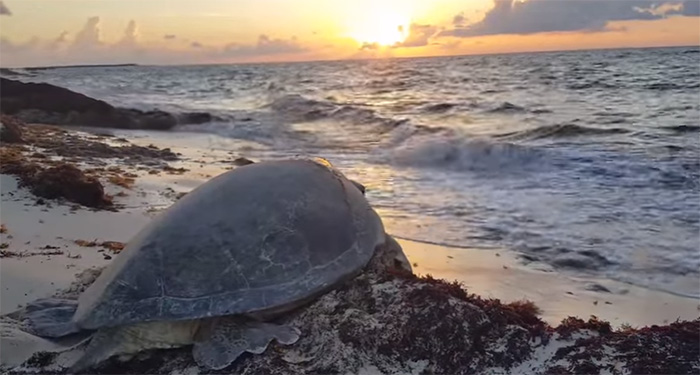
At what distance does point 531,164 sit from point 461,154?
1.50m

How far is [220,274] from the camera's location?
3494mm

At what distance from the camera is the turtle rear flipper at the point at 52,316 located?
138 inches

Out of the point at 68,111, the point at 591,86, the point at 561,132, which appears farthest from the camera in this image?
the point at 591,86

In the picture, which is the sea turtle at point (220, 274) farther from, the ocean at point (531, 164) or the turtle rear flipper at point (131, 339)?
the ocean at point (531, 164)

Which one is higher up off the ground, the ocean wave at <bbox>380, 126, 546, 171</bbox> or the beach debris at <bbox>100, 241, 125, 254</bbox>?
the beach debris at <bbox>100, 241, 125, 254</bbox>

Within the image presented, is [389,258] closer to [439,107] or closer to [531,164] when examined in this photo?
[531,164]

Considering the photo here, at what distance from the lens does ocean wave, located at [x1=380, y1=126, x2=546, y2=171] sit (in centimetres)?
1123

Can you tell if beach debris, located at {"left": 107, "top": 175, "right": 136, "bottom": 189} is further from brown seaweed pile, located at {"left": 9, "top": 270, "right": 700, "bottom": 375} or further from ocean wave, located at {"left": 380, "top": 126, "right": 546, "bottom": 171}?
ocean wave, located at {"left": 380, "top": 126, "right": 546, "bottom": 171}

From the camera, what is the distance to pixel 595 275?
5523 mm

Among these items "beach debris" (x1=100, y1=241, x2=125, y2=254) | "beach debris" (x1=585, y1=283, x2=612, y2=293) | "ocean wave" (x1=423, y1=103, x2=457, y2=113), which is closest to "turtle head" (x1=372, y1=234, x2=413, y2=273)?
"beach debris" (x1=585, y1=283, x2=612, y2=293)

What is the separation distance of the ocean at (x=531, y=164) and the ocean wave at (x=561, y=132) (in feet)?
0.09

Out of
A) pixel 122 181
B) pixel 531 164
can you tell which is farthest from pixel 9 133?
pixel 531 164

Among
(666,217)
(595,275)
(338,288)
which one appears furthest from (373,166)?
(338,288)

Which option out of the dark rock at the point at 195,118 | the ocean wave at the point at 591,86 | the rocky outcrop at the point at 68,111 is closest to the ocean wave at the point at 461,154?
the dark rock at the point at 195,118
